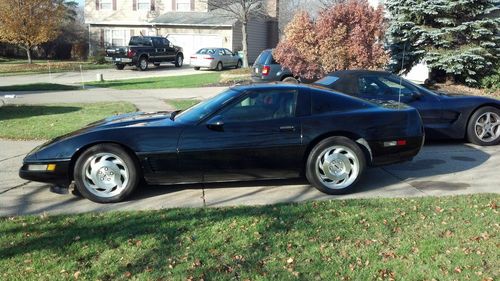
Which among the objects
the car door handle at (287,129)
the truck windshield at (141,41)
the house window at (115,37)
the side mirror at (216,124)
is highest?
the house window at (115,37)

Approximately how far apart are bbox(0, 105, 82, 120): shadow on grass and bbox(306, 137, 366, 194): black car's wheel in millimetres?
8344

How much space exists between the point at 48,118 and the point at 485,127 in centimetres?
880

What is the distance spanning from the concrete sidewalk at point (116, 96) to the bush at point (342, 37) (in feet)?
12.5

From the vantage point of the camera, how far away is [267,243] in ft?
14.1

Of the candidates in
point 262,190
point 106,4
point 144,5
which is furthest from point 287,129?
point 106,4

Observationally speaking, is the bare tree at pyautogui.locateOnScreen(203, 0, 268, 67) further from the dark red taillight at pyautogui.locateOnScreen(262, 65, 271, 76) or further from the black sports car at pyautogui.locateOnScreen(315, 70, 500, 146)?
the black sports car at pyautogui.locateOnScreen(315, 70, 500, 146)

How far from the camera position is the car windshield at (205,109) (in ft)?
19.3

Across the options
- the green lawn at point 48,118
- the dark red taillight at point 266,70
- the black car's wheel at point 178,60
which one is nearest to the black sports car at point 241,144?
the green lawn at point 48,118

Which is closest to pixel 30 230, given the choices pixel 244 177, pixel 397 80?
pixel 244 177

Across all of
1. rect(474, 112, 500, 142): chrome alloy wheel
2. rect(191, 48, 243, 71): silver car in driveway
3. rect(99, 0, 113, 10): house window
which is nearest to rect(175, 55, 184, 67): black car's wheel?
rect(191, 48, 243, 71): silver car in driveway

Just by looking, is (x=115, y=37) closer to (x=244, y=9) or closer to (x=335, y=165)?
(x=244, y=9)

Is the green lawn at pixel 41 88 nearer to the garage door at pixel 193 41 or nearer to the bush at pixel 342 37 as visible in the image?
the bush at pixel 342 37

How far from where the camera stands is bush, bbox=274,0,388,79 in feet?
46.0

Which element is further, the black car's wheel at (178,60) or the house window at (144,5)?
the house window at (144,5)
